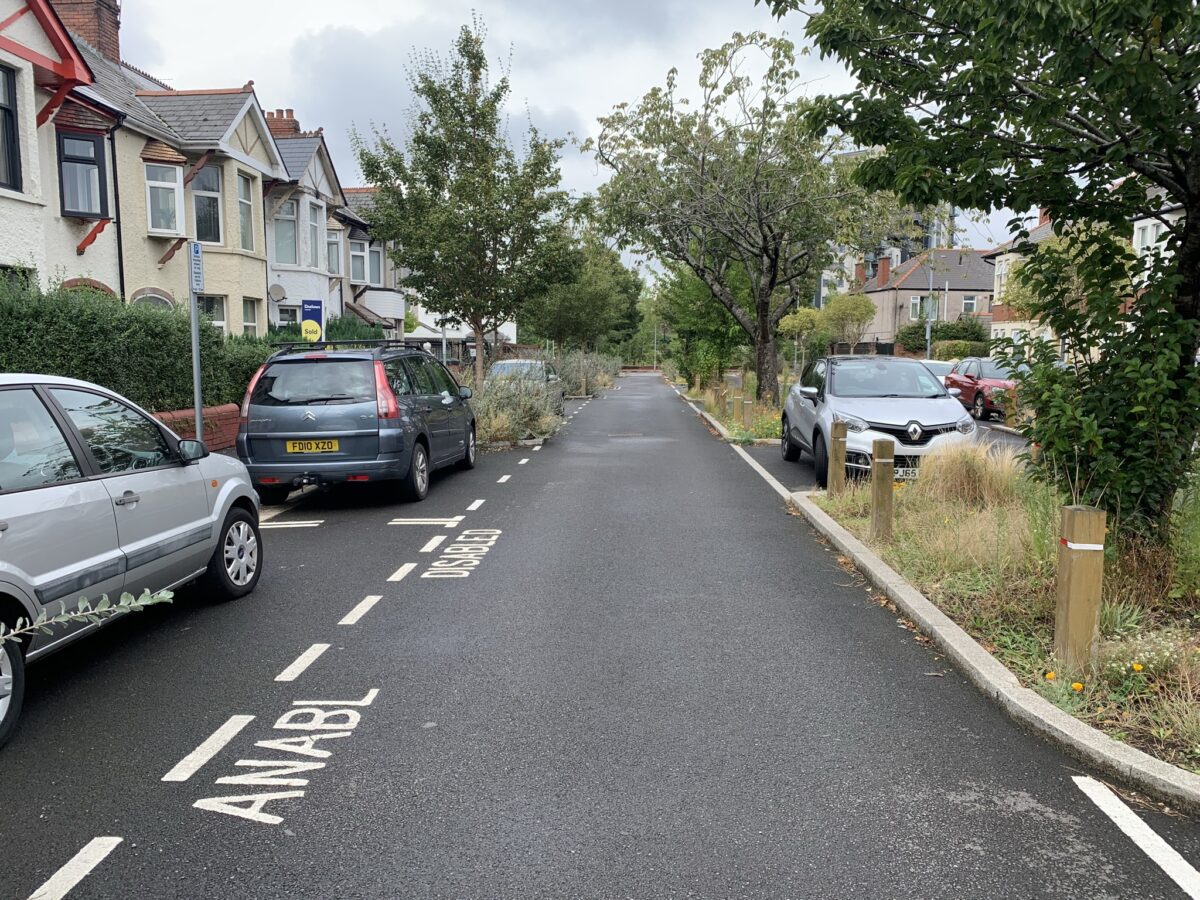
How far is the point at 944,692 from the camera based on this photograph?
4.92m

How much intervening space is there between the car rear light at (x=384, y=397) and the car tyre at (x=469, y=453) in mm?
3703

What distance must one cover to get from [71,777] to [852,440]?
31.6ft

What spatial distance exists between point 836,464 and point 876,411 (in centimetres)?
187

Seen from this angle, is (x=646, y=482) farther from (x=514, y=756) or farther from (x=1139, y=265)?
(x=514, y=756)

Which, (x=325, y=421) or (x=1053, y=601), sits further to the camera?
(x=325, y=421)

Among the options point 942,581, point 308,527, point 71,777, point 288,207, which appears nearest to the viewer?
point 71,777

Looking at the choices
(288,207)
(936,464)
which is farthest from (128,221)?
(936,464)

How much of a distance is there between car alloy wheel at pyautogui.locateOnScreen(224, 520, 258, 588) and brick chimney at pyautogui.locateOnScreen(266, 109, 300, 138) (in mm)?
28246

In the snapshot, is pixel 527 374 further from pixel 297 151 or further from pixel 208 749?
pixel 208 749

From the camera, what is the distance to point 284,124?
32.8 metres

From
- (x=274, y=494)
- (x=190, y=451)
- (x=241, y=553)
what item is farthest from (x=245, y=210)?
(x=190, y=451)

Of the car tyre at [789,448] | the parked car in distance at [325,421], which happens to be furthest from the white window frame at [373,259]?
the parked car in distance at [325,421]

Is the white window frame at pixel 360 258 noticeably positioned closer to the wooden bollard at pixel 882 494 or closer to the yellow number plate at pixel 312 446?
the yellow number plate at pixel 312 446

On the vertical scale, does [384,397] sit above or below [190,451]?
above
